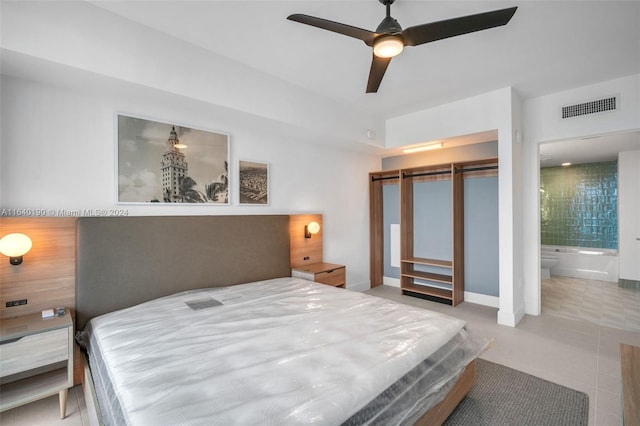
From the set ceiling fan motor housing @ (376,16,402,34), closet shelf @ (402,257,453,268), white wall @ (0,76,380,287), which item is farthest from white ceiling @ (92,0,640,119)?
closet shelf @ (402,257,453,268)

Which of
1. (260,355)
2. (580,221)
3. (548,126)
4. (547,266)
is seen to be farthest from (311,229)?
(580,221)

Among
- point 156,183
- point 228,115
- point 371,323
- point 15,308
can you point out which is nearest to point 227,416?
point 371,323

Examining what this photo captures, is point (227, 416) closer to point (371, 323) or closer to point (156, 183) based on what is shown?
point (371, 323)

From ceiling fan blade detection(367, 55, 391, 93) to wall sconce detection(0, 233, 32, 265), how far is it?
9.19ft

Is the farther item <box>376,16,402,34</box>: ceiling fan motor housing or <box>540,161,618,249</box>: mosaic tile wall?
<box>540,161,618,249</box>: mosaic tile wall

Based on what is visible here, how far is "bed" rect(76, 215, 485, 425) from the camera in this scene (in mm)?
1188

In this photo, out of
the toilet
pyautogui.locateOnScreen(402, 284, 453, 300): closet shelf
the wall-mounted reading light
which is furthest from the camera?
the toilet

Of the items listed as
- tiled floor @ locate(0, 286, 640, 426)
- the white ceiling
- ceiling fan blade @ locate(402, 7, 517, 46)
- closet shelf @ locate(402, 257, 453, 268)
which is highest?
the white ceiling

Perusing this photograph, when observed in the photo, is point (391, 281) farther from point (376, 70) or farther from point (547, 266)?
point (376, 70)

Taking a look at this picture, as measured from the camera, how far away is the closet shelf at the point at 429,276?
422cm

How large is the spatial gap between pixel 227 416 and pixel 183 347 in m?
0.73

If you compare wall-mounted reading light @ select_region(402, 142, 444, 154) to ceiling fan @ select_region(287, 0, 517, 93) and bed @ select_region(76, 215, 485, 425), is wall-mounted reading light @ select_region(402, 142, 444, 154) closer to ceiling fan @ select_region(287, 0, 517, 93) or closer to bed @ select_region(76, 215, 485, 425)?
ceiling fan @ select_region(287, 0, 517, 93)

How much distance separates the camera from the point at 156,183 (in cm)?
269

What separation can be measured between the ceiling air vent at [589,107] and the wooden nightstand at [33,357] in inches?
214
